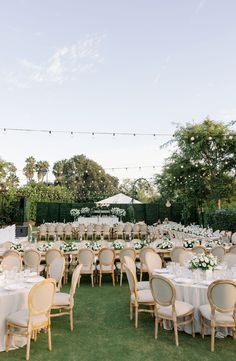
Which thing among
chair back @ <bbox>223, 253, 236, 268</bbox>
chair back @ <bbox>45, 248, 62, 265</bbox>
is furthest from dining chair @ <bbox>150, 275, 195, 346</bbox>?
chair back @ <bbox>45, 248, 62, 265</bbox>

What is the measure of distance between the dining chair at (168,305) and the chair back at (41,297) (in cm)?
144

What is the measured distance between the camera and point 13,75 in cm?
1098

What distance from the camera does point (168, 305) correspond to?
430 centimetres

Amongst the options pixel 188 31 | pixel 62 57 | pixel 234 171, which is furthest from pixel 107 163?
pixel 188 31

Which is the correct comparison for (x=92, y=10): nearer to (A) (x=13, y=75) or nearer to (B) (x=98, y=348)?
(A) (x=13, y=75)

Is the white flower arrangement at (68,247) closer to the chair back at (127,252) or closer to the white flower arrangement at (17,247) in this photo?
the white flower arrangement at (17,247)

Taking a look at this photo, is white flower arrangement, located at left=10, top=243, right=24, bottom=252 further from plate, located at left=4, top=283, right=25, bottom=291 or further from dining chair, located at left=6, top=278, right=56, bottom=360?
dining chair, located at left=6, top=278, right=56, bottom=360

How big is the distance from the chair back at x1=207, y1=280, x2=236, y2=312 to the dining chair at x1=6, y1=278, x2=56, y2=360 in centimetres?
214

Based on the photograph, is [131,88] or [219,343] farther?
[131,88]

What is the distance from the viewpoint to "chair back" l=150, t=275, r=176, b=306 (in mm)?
4234

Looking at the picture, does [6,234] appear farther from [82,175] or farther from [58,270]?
[82,175]

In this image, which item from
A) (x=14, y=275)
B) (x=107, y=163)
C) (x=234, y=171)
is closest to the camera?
(x=14, y=275)

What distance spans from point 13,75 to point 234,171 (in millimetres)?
13536

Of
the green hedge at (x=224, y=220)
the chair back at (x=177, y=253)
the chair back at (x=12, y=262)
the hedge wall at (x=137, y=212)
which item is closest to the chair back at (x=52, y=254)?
the chair back at (x=12, y=262)
